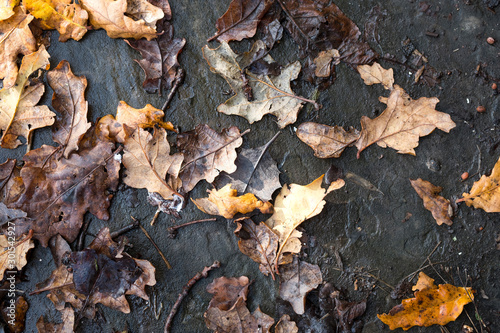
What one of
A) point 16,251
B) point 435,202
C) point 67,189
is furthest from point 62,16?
point 435,202

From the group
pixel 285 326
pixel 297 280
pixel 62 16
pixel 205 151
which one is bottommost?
pixel 285 326

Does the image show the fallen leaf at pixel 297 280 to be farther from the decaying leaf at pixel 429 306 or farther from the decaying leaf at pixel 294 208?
the decaying leaf at pixel 429 306

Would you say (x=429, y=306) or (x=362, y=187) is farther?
(x=362, y=187)

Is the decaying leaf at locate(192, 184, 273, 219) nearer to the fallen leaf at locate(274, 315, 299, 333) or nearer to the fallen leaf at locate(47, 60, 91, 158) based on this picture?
the fallen leaf at locate(274, 315, 299, 333)

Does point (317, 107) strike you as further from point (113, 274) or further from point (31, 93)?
point (31, 93)

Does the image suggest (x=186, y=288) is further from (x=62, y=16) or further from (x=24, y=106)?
(x=62, y=16)

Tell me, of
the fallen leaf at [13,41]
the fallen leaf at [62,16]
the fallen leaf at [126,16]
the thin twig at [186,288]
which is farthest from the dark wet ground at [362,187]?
the fallen leaf at [13,41]

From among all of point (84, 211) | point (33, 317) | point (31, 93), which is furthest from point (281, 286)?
point (31, 93)
